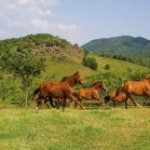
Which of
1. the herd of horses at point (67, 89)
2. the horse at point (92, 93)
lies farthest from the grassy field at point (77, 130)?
the horse at point (92, 93)

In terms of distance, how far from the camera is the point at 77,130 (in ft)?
64.5

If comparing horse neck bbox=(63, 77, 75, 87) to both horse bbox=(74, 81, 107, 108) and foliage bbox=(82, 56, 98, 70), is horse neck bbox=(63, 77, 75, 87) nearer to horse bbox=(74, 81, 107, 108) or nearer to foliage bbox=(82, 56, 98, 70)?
horse bbox=(74, 81, 107, 108)

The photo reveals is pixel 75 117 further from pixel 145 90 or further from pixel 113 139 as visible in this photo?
pixel 145 90

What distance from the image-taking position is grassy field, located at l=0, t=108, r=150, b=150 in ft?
54.6

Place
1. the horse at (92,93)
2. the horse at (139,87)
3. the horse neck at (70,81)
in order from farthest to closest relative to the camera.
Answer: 1. the horse at (92,93)
2. the horse at (139,87)
3. the horse neck at (70,81)

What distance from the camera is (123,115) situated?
23500mm

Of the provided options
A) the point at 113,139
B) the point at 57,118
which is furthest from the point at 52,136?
the point at 57,118

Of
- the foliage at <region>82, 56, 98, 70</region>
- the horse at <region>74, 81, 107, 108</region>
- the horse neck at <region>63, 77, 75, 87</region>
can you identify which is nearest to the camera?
the horse neck at <region>63, 77, 75, 87</region>

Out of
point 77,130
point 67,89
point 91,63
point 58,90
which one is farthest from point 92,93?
point 91,63

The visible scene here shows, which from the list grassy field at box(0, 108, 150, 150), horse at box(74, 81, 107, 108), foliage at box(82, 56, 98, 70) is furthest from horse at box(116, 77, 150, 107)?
foliage at box(82, 56, 98, 70)

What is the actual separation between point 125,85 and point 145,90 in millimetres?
1396

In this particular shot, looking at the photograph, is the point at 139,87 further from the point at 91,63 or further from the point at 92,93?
the point at 91,63

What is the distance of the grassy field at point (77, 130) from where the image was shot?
655 inches

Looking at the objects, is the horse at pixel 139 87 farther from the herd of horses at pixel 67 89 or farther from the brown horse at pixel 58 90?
the brown horse at pixel 58 90
